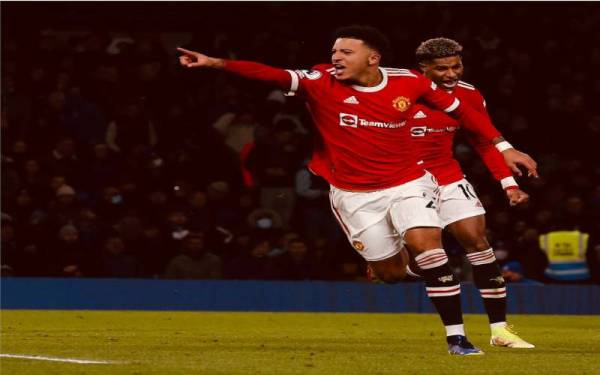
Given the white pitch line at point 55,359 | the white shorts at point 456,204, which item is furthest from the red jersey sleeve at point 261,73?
the white pitch line at point 55,359

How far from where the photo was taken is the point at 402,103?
386 inches

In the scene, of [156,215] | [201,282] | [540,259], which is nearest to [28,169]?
[156,215]

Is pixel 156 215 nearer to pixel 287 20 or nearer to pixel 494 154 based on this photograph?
pixel 287 20

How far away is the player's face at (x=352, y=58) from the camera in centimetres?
980

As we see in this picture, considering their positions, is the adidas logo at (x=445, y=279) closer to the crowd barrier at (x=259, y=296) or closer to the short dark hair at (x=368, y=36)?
the short dark hair at (x=368, y=36)

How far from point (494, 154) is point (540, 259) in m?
8.20

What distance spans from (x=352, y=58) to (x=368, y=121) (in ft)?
1.50

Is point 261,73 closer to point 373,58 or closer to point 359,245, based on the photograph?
point 373,58

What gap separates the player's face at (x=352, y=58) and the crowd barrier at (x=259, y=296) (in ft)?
26.6

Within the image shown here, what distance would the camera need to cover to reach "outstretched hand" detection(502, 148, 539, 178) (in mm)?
9438

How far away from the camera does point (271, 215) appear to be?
18.9 m

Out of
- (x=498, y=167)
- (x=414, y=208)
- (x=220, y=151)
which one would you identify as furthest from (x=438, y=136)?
(x=220, y=151)

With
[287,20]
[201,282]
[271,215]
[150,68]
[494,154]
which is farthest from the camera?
[287,20]

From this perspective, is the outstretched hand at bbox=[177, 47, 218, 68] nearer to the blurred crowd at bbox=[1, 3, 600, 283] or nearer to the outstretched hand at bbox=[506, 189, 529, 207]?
the outstretched hand at bbox=[506, 189, 529, 207]
